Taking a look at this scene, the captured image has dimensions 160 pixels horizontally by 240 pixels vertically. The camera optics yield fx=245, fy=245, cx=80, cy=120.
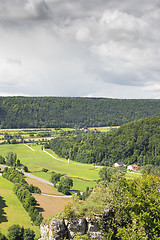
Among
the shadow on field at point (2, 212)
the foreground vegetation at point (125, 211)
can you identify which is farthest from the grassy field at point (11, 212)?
the foreground vegetation at point (125, 211)

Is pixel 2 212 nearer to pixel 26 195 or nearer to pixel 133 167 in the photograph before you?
pixel 26 195

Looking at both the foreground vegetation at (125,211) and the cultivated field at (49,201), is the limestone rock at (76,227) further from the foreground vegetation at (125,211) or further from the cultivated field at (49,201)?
the cultivated field at (49,201)

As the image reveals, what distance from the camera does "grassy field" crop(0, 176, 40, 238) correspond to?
218 feet

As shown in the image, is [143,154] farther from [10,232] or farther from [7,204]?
[10,232]

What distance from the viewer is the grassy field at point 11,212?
6632cm

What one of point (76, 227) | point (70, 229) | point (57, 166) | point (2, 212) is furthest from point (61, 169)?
point (76, 227)

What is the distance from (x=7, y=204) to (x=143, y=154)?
123m

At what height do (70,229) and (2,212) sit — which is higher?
(70,229)

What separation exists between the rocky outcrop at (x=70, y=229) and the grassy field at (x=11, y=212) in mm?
34947

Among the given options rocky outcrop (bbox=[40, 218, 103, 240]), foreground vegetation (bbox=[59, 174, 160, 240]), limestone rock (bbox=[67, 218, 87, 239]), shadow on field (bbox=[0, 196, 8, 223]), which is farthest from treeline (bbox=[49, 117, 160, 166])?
limestone rock (bbox=[67, 218, 87, 239])

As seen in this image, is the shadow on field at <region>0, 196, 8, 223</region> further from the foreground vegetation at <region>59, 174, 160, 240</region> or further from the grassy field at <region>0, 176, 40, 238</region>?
the foreground vegetation at <region>59, 174, 160, 240</region>

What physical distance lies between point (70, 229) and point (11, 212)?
51.8 meters

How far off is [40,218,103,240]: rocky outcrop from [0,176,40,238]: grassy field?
34.9m

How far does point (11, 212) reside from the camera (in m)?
75.7
